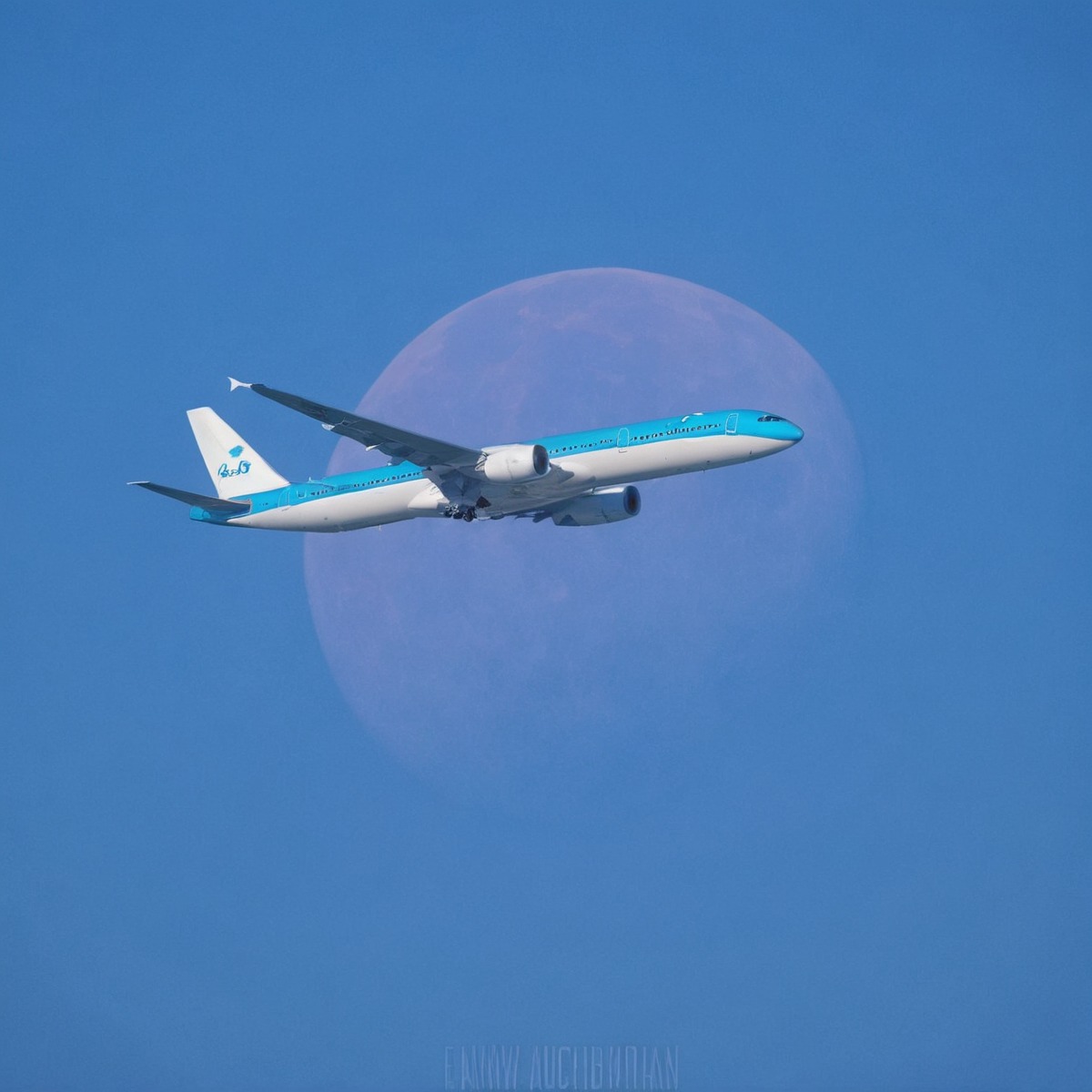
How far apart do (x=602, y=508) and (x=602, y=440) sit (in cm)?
646

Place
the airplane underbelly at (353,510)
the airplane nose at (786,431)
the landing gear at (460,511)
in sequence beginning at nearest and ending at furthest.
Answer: the airplane nose at (786,431) → the landing gear at (460,511) → the airplane underbelly at (353,510)

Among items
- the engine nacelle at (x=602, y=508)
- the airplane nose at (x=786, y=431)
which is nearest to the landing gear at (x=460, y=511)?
the engine nacelle at (x=602, y=508)

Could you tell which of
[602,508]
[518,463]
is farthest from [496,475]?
[602,508]

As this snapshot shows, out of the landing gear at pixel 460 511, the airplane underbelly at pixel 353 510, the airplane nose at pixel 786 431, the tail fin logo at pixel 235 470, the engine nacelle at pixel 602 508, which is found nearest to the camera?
the airplane nose at pixel 786 431

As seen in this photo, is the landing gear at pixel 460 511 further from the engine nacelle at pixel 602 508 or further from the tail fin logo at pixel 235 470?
the tail fin logo at pixel 235 470

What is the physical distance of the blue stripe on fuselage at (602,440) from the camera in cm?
5881

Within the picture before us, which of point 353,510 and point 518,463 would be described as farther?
point 353,510

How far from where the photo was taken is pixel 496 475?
199 feet

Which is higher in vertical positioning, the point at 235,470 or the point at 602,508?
the point at 235,470

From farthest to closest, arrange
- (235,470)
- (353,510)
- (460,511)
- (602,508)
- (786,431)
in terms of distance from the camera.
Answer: (235,470), (602,508), (353,510), (460,511), (786,431)

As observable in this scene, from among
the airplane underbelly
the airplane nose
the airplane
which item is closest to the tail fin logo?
the airplane

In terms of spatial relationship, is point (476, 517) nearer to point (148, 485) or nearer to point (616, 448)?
point (616, 448)

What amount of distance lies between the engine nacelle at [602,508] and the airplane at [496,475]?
36 mm

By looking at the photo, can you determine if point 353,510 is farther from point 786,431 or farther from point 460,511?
point 786,431
